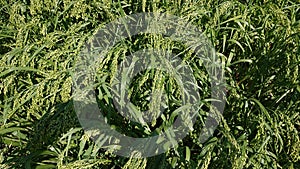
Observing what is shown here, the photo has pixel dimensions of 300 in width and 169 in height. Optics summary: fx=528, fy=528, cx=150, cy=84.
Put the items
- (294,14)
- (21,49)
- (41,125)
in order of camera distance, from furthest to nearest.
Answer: (294,14) < (21,49) < (41,125)

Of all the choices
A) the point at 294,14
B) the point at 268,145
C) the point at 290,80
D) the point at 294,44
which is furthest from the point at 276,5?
the point at 268,145

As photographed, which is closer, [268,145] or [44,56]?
[268,145]

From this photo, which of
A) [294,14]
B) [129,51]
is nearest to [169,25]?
[129,51]

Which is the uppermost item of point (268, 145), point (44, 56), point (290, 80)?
point (44, 56)

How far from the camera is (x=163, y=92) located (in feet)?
6.35

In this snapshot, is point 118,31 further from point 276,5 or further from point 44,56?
point 276,5

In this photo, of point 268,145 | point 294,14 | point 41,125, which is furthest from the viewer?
point 294,14

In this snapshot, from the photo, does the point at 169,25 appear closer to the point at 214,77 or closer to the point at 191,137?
the point at 214,77

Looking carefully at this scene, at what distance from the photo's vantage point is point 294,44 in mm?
2109

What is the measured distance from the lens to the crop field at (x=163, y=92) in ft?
6.05

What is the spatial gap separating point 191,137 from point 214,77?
0.26 m

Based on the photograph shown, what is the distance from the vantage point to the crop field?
1.84 meters

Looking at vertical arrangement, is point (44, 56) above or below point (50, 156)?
above

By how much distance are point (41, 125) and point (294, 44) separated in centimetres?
104
